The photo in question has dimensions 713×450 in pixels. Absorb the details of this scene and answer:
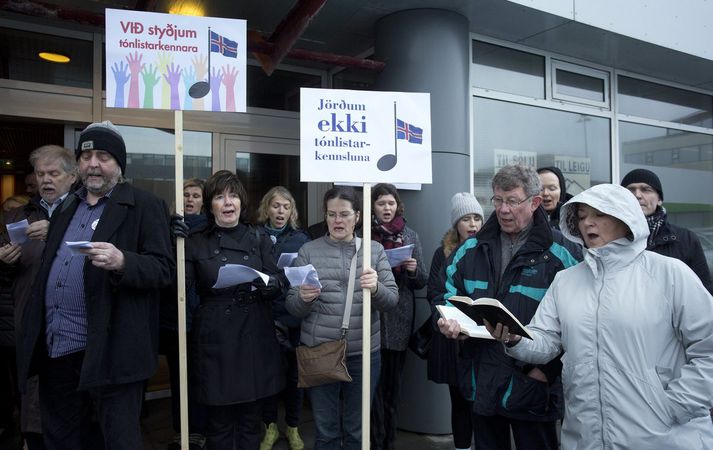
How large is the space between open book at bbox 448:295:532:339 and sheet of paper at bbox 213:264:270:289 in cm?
110

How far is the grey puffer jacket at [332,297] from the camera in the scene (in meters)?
3.14

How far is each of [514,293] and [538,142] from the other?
368 cm

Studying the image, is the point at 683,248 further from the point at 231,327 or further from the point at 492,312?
the point at 231,327

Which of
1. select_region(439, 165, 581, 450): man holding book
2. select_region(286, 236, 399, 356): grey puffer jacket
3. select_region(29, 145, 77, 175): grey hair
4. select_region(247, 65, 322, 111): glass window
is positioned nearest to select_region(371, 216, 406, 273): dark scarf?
select_region(286, 236, 399, 356): grey puffer jacket

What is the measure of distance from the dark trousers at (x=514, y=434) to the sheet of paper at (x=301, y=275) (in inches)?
44.6

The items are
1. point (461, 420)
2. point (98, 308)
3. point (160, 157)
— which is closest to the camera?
point (98, 308)

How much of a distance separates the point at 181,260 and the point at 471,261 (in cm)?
160

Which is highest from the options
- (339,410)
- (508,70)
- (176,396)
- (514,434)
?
(508,70)

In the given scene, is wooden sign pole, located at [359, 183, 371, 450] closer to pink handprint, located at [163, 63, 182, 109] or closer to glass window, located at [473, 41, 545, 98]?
pink handprint, located at [163, 63, 182, 109]

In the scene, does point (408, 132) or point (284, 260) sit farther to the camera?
point (284, 260)

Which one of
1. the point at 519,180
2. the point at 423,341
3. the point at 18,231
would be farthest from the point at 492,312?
the point at 18,231

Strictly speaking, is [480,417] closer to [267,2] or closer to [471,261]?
[471,261]

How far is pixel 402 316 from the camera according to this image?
3.79 m

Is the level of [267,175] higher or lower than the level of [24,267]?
higher
